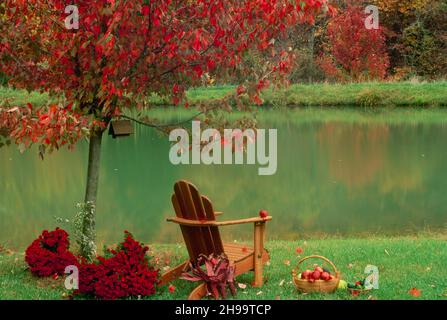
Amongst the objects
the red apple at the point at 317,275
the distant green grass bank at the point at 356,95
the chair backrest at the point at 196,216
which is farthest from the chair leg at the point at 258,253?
the distant green grass bank at the point at 356,95

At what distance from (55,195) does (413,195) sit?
6166mm

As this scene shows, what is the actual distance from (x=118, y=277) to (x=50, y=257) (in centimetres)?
120

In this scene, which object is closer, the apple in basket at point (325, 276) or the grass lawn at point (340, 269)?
the apple in basket at point (325, 276)

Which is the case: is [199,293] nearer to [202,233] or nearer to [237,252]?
[202,233]

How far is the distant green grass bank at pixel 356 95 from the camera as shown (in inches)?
1236

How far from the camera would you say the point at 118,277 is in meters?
6.05

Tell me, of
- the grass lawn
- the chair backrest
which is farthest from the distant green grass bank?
the chair backrest

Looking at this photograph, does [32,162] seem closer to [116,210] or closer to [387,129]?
[116,210]

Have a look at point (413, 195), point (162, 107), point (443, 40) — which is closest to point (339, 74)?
point (443, 40)

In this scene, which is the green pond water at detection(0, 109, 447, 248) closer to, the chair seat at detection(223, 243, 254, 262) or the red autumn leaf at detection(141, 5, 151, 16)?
the chair seat at detection(223, 243, 254, 262)

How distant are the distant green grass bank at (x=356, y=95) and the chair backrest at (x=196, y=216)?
80.8 feet

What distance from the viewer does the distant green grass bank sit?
103 ft

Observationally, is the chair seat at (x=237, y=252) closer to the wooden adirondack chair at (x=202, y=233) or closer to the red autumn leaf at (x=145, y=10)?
the wooden adirondack chair at (x=202, y=233)

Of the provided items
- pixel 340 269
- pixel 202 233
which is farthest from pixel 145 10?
pixel 340 269
